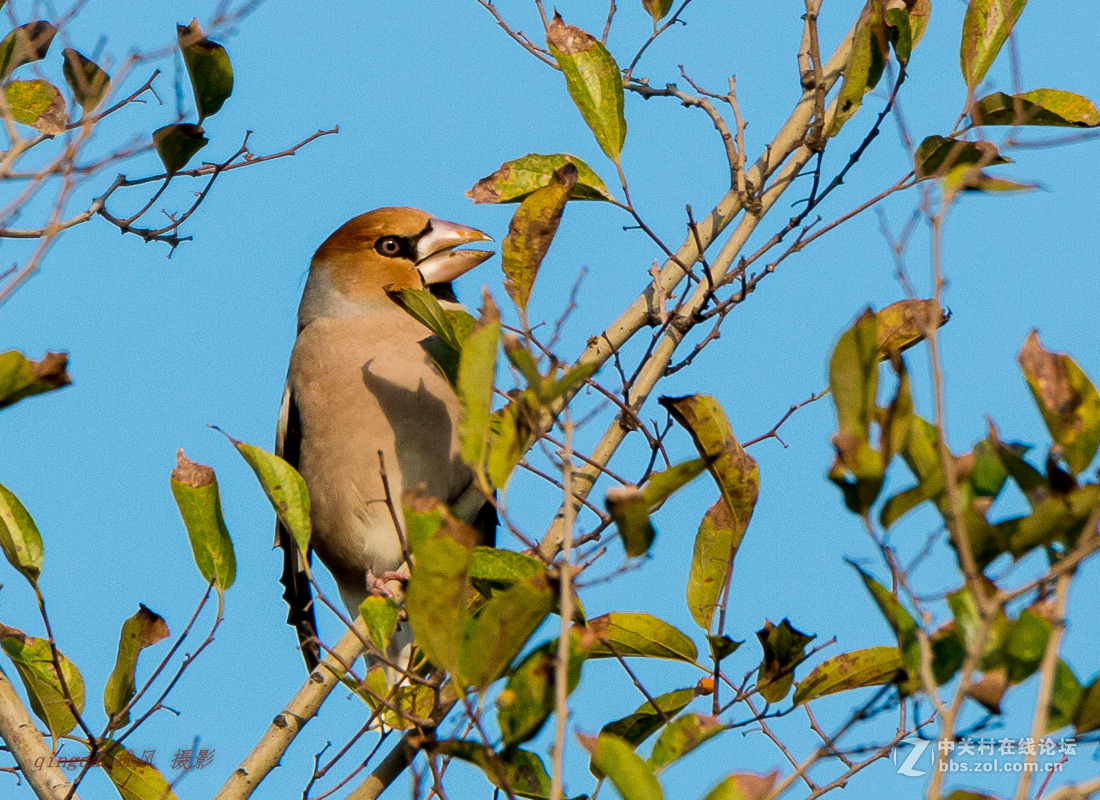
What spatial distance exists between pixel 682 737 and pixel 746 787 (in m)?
0.22

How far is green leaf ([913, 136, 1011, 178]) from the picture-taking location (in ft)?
9.46

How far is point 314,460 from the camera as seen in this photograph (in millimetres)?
5133

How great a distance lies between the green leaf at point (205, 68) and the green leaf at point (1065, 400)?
2287mm

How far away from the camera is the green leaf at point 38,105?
11.5 ft

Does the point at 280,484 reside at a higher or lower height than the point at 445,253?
lower

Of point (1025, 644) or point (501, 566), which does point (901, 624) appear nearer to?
point (1025, 644)

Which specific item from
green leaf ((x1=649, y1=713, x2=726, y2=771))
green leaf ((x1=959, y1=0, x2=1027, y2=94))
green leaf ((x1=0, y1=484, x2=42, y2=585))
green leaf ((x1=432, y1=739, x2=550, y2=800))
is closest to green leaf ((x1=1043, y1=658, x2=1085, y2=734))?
green leaf ((x1=649, y1=713, x2=726, y2=771))

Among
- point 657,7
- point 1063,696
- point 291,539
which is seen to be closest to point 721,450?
point 1063,696

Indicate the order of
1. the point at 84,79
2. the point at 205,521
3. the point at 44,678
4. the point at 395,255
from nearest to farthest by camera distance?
the point at 205,521 < the point at 44,678 < the point at 84,79 < the point at 395,255

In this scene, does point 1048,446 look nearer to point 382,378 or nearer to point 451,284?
point 382,378

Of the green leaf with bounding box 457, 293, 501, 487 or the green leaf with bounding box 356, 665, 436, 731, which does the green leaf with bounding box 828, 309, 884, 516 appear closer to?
the green leaf with bounding box 457, 293, 501, 487

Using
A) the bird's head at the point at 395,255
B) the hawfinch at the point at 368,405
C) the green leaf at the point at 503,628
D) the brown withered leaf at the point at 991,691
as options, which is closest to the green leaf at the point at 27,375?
the green leaf at the point at 503,628

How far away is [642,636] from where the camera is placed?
266 cm

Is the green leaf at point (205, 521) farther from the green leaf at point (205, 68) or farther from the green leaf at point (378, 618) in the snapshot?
the green leaf at point (205, 68)
